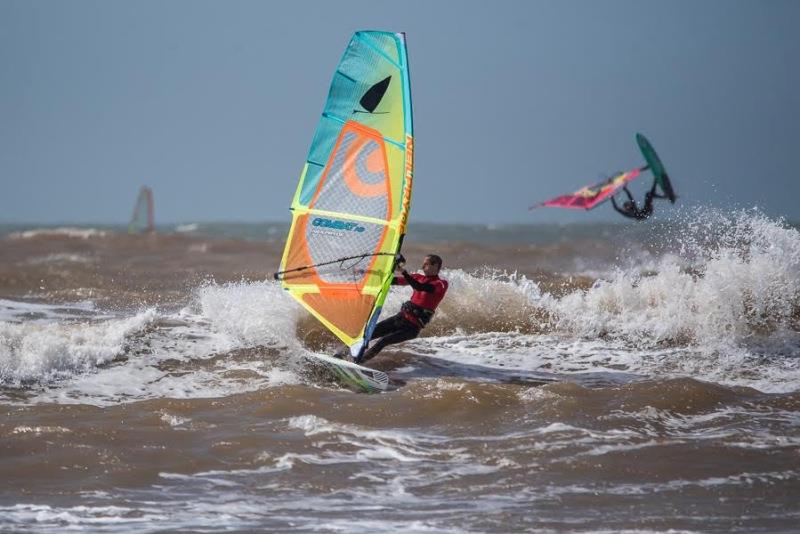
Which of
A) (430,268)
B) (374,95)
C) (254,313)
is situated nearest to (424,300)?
(430,268)

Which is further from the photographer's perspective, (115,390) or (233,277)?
(233,277)

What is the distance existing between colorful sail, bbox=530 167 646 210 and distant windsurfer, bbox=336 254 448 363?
788cm

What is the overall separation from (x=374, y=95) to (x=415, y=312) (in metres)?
1.71

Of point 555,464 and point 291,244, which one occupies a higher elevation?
point 291,244

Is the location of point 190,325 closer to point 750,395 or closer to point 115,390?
point 115,390

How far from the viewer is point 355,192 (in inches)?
313

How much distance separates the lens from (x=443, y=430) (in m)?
6.23

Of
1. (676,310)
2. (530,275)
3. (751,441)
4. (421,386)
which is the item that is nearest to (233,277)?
(530,275)

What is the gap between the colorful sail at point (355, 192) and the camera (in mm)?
7734

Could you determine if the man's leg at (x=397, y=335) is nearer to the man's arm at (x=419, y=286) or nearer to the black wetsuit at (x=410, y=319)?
the black wetsuit at (x=410, y=319)

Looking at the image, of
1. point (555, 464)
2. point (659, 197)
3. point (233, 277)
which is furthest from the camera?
point (233, 277)

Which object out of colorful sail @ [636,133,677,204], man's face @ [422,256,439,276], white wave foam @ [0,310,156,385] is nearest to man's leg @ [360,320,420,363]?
man's face @ [422,256,439,276]

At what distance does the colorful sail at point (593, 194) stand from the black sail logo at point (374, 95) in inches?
320

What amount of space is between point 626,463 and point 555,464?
0.39 meters
